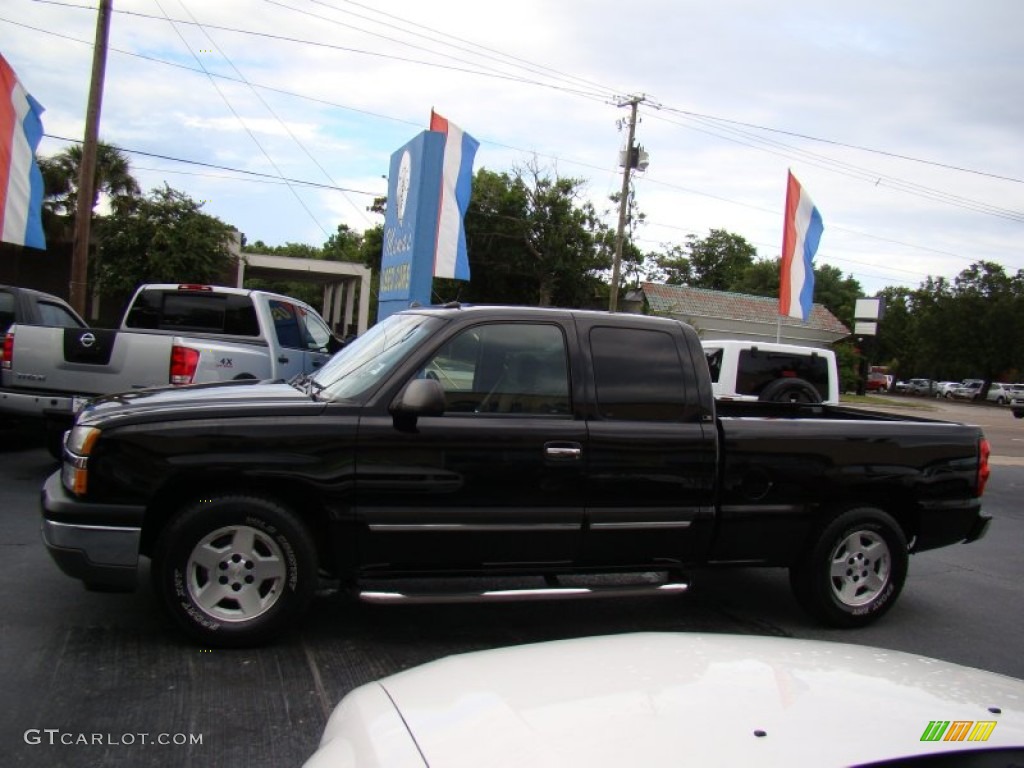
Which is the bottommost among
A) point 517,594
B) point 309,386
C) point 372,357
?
point 517,594

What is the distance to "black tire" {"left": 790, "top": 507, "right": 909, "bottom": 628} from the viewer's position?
512 cm

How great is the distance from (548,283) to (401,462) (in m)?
41.4

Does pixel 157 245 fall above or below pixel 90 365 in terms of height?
above

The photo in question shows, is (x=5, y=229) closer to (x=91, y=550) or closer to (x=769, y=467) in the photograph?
(x=91, y=550)

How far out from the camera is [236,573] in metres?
4.18

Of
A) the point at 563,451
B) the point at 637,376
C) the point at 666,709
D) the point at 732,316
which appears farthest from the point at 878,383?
the point at 666,709

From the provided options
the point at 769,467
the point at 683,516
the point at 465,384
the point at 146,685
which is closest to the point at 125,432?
the point at 146,685

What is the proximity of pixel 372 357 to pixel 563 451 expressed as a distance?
123 cm

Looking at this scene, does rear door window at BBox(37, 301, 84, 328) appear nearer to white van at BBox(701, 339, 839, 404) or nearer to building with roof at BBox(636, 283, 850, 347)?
white van at BBox(701, 339, 839, 404)

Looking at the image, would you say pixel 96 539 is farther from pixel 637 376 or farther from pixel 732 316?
pixel 732 316

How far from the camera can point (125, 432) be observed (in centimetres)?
408

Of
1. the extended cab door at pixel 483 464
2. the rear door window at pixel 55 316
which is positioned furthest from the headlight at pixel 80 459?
the rear door window at pixel 55 316

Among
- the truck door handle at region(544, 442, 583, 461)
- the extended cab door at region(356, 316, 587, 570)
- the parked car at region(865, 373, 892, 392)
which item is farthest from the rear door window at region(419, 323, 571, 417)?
the parked car at region(865, 373, 892, 392)

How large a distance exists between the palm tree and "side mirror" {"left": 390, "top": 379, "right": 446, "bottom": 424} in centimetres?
2748
